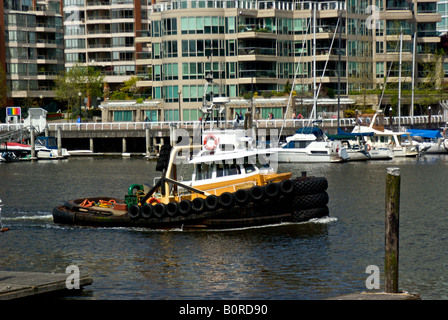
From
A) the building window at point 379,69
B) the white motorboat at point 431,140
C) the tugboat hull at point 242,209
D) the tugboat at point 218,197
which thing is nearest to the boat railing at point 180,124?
the white motorboat at point 431,140

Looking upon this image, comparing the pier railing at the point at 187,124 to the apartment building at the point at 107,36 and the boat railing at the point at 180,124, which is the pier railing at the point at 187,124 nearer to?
the boat railing at the point at 180,124

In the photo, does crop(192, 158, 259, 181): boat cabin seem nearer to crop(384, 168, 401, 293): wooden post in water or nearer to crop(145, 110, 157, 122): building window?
crop(384, 168, 401, 293): wooden post in water

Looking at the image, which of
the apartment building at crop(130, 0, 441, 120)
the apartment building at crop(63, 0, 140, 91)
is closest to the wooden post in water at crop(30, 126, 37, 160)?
the apartment building at crop(130, 0, 441, 120)

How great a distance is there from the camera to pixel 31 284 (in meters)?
23.2

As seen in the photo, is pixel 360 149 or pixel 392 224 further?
pixel 360 149

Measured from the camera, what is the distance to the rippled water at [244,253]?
26.3 m

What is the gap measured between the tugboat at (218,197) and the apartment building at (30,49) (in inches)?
4121

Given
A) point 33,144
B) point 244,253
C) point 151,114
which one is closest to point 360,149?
point 33,144

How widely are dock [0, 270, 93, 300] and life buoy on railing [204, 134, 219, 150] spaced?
1330 cm

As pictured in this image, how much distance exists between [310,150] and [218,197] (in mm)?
45034

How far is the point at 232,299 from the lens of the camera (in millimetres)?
24938

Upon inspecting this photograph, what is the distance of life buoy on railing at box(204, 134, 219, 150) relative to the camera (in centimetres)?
3756

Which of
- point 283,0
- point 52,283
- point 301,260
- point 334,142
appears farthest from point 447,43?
point 52,283

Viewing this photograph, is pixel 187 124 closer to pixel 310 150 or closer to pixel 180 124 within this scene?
pixel 180 124
